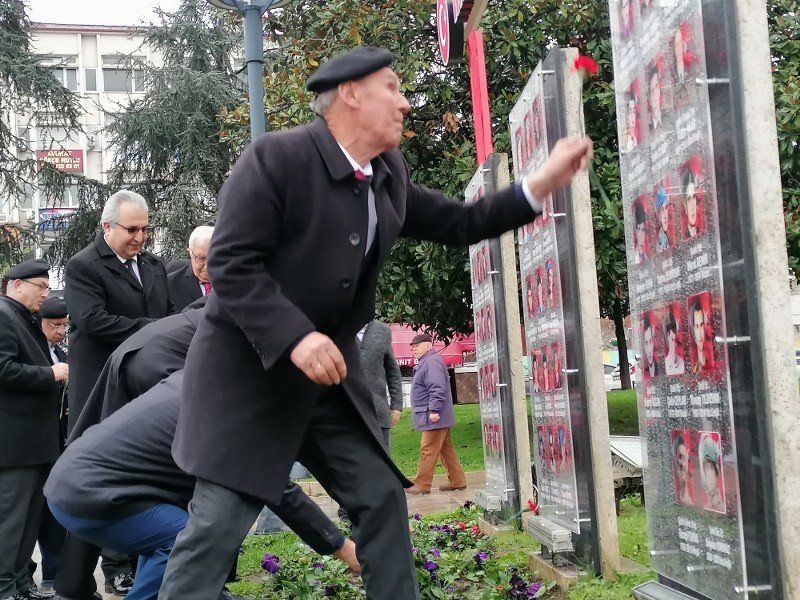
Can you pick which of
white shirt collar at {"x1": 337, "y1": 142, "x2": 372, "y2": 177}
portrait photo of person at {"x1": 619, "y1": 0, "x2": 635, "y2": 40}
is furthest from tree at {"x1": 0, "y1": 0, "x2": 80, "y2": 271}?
white shirt collar at {"x1": 337, "y1": 142, "x2": 372, "y2": 177}

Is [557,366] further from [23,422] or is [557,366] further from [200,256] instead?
[23,422]

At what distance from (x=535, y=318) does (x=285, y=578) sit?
210cm

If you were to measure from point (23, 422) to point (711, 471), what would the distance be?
4.44 meters

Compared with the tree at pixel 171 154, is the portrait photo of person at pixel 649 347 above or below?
below

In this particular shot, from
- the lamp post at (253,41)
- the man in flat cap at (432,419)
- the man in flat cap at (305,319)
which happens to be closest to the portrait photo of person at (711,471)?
the man in flat cap at (305,319)

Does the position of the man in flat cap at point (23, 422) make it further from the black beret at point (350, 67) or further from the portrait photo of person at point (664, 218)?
the portrait photo of person at point (664, 218)

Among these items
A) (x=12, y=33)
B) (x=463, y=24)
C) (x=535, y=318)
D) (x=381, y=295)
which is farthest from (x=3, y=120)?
(x=535, y=318)

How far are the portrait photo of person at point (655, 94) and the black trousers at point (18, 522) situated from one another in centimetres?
444

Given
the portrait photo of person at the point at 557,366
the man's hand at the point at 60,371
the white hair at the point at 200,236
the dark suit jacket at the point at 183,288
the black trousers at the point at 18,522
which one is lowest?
the black trousers at the point at 18,522

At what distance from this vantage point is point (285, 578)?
5.94m

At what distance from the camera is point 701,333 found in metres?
3.53

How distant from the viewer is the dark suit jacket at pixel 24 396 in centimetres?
634

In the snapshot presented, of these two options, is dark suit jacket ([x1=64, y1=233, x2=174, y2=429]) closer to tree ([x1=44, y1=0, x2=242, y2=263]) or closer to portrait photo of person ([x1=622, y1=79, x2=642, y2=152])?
portrait photo of person ([x1=622, y1=79, x2=642, y2=152])

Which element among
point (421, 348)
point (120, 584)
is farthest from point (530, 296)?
point (421, 348)
